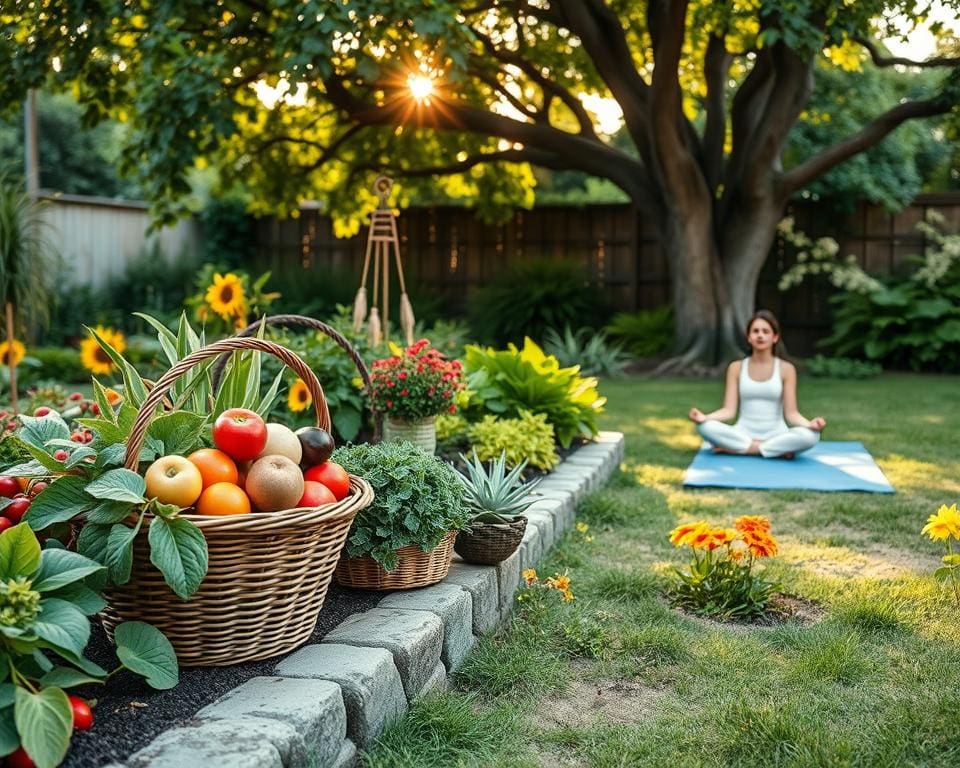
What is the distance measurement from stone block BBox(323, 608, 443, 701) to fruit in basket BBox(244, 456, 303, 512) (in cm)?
38

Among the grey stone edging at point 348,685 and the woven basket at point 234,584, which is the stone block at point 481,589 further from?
the woven basket at point 234,584

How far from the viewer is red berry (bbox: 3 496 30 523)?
2.20 metres

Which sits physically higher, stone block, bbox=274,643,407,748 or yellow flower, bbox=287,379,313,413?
yellow flower, bbox=287,379,313,413

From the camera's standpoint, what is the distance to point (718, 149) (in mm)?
10711

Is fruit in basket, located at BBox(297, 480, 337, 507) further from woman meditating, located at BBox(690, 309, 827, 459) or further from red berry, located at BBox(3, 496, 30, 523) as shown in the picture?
woman meditating, located at BBox(690, 309, 827, 459)

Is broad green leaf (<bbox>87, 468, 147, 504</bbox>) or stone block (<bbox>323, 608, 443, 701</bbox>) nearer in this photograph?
broad green leaf (<bbox>87, 468, 147, 504</bbox>)

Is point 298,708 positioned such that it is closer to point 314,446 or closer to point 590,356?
point 314,446

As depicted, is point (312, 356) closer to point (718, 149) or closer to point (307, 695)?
point (307, 695)

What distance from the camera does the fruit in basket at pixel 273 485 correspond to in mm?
2262

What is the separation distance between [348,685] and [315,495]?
0.46 metres

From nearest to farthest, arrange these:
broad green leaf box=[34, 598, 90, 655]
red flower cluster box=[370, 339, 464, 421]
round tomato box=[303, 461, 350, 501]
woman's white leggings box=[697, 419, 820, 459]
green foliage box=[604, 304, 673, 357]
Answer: broad green leaf box=[34, 598, 90, 655] < round tomato box=[303, 461, 350, 501] < red flower cluster box=[370, 339, 464, 421] < woman's white leggings box=[697, 419, 820, 459] < green foliage box=[604, 304, 673, 357]

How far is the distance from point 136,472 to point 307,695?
584mm

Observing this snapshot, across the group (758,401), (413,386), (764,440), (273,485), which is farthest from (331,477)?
(758,401)

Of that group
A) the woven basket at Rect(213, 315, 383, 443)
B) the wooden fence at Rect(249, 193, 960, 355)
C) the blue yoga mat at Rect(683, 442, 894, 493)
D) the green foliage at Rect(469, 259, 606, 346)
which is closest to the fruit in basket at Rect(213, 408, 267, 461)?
the woven basket at Rect(213, 315, 383, 443)
